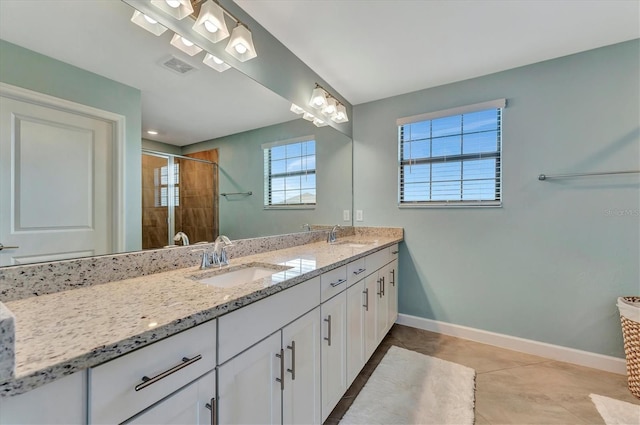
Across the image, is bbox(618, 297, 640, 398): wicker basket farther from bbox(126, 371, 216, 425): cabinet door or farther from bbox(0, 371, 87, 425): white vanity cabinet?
bbox(0, 371, 87, 425): white vanity cabinet

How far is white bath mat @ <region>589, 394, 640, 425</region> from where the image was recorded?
1.43 m

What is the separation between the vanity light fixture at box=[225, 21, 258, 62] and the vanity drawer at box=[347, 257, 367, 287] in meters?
1.38

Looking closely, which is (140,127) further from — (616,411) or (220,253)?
(616,411)

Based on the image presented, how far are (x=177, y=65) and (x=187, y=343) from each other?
1.29 m

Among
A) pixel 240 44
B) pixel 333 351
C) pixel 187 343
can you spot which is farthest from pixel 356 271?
pixel 240 44

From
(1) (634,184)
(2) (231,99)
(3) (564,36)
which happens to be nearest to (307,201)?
(2) (231,99)

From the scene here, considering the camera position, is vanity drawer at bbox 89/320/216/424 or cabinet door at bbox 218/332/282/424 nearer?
vanity drawer at bbox 89/320/216/424

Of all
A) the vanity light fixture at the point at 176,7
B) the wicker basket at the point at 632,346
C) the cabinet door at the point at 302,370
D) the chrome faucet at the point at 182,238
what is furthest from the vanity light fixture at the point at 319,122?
the wicker basket at the point at 632,346

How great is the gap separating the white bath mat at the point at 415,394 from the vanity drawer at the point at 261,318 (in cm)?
81

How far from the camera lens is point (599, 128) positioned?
1.89 metres

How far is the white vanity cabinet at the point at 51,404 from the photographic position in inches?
18.0

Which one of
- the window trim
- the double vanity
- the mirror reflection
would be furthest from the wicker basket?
the mirror reflection

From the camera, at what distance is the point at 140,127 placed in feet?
3.88

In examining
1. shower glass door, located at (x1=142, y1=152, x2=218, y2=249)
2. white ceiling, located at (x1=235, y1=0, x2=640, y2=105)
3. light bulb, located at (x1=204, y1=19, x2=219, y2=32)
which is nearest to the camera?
shower glass door, located at (x1=142, y1=152, x2=218, y2=249)
